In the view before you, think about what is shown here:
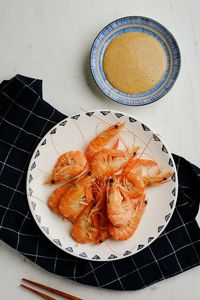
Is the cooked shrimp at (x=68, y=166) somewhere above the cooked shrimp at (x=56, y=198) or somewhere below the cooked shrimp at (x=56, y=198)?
above

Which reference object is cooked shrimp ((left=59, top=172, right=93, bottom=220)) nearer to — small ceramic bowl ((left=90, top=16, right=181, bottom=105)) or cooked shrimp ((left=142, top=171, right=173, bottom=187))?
cooked shrimp ((left=142, top=171, right=173, bottom=187))

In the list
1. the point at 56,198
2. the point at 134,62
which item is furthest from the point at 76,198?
the point at 134,62

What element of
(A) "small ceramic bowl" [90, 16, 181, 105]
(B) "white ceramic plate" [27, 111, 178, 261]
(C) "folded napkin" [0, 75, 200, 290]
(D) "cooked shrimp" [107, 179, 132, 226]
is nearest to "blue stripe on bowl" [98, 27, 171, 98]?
(A) "small ceramic bowl" [90, 16, 181, 105]

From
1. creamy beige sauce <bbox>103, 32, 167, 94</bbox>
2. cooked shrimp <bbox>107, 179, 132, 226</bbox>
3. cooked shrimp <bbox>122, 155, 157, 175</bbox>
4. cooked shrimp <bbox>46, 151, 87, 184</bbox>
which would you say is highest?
creamy beige sauce <bbox>103, 32, 167, 94</bbox>

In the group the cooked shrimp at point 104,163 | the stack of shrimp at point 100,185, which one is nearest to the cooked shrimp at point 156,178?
the stack of shrimp at point 100,185

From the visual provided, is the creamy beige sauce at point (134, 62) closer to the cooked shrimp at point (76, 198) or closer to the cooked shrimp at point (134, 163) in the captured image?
the cooked shrimp at point (134, 163)

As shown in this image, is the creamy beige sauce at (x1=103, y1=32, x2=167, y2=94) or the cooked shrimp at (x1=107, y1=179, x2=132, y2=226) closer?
the cooked shrimp at (x1=107, y1=179, x2=132, y2=226)

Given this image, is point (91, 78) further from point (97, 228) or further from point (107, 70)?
point (97, 228)
